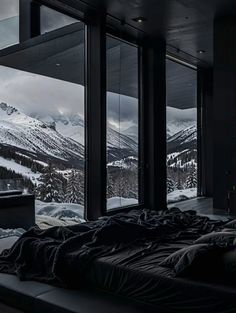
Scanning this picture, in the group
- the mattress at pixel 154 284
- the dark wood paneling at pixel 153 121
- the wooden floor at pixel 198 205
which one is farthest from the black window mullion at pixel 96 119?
the mattress at pixel 154 284

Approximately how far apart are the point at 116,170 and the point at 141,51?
2674mm

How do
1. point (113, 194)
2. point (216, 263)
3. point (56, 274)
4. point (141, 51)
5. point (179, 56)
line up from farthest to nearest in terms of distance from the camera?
1. point (179, 56)
2. point (141, 51)
3. point (113, 194)
4. point (56, 274)
5. point (216, 263)

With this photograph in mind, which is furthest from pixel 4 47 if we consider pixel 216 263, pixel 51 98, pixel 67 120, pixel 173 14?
pixel 216 263

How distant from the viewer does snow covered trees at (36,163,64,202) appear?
597 cm

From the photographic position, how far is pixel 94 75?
671 centimetres

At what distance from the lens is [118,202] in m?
7.44

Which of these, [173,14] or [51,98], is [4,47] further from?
[173,14]

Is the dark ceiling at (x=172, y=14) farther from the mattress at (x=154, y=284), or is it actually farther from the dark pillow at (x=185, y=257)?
the dark pillow at (x=185, y=257)

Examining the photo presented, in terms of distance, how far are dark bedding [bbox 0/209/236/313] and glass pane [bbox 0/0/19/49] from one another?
10.6ft

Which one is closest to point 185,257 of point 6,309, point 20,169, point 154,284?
point 154,284

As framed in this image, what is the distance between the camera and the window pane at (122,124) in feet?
23.7

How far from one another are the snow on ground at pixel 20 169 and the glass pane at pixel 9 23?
1615 mm

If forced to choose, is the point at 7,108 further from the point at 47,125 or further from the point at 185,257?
the point at 185,257

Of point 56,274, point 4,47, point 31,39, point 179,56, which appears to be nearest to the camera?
point 56,274
